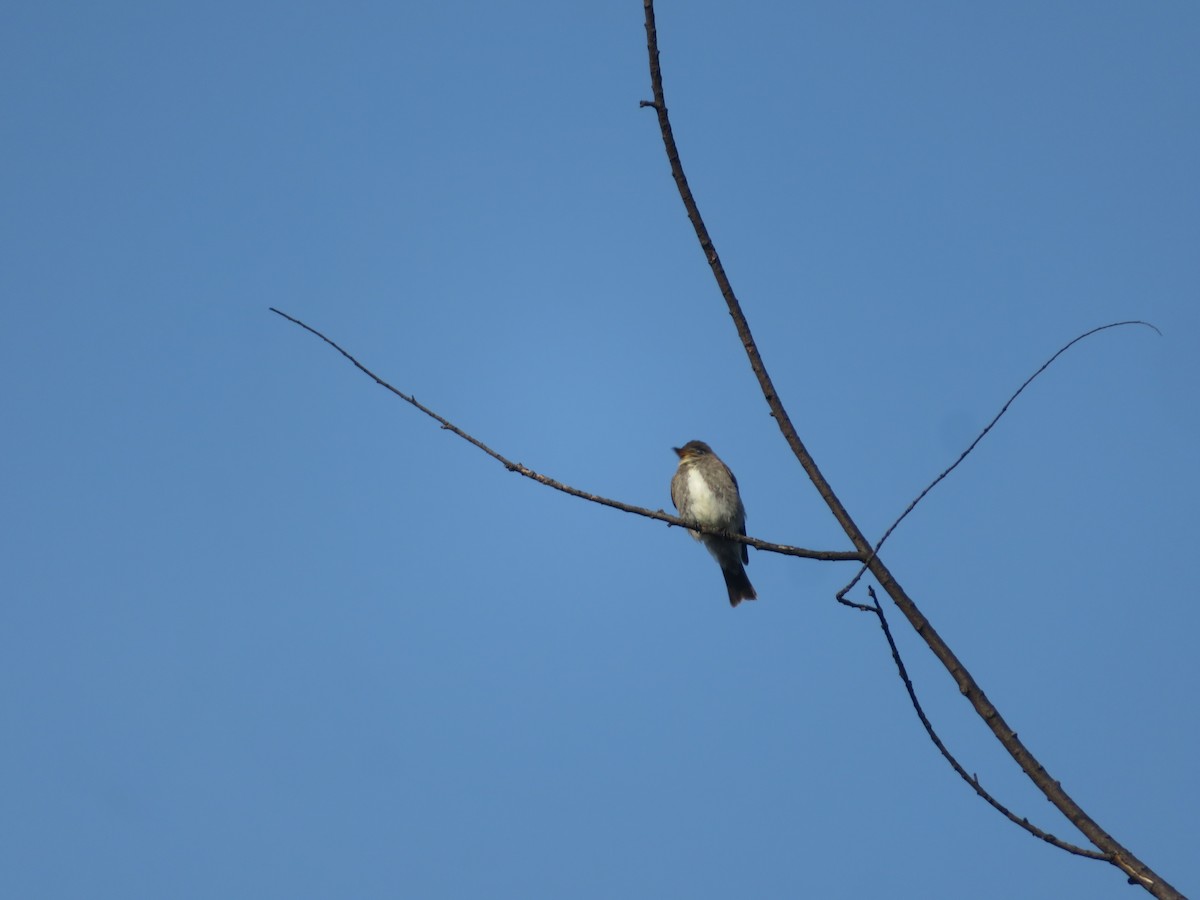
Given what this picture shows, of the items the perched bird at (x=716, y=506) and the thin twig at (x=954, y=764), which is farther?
the perched bird at (x=716, y=506)

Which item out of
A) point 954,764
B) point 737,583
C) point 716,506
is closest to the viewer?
point 954,764

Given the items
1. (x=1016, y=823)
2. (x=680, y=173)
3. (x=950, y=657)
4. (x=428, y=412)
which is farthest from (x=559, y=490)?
(x=1016, y=823)

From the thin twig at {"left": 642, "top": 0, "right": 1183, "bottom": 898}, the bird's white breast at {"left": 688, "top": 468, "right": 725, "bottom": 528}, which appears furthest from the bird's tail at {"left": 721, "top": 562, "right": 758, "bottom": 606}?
the thin twig at {"left": 642, "top": 0, "right": 1183, "bottom": 898}

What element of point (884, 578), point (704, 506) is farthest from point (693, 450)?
point (884, 578)

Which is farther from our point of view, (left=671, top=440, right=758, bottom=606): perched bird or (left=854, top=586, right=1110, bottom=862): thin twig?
(left=671, top=440, right=758, bottom=606): perched bird

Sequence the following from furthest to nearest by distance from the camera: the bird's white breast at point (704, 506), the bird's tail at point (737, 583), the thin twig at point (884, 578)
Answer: the bird's tail at point (737, 583) < the bird's white breast at point (704, 506) < the thin twig at point (884, 578)

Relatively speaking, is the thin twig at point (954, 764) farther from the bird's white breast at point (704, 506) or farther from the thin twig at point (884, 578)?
the bird's white breast at point (704, 506)

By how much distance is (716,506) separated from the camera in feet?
44.4

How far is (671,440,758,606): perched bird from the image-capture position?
13547 millimetres

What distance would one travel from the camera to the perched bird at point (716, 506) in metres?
13.5

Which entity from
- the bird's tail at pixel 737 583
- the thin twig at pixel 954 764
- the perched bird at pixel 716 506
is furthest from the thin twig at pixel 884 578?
the bird's tail at pixel 737 583

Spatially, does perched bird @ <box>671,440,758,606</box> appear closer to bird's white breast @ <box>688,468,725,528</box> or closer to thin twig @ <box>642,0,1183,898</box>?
bird's white breast @ <box>688,468,725,528</box>

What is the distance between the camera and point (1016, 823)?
9.29 feet

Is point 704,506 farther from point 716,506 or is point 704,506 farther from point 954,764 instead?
point 954,764
